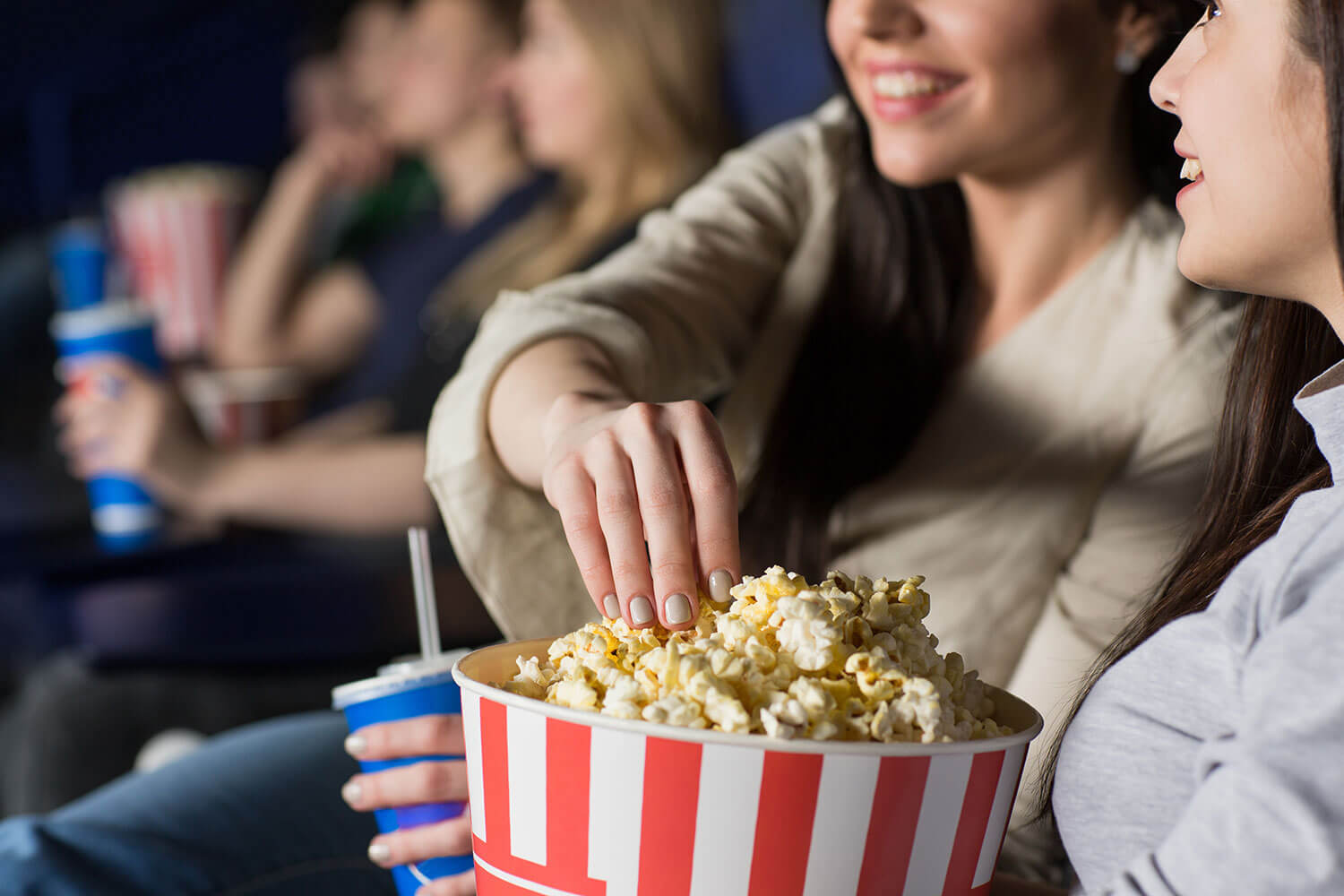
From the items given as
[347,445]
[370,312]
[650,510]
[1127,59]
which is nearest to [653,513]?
[650,510]

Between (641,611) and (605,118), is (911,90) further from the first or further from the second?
(605,118)

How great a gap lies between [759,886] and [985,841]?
0.34 feet

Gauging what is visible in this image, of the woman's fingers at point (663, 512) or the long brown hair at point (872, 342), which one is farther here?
the long brown hair at point (872, 342)

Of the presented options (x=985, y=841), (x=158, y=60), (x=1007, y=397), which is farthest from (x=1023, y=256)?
(x=158, y=60)

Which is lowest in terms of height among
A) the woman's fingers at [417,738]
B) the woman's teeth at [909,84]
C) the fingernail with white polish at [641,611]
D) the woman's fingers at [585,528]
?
the woman's fingers at [417,738]

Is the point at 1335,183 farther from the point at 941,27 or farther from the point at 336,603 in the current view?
the point at 336,603

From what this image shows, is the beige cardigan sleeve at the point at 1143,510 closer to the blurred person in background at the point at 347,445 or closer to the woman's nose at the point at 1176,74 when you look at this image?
the woman's nose at the point at 1176,74

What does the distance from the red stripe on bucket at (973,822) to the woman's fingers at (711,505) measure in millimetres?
140

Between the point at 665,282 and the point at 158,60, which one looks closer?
the point at 665,282

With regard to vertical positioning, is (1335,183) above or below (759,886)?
above

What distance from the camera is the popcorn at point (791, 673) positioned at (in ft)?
1.52

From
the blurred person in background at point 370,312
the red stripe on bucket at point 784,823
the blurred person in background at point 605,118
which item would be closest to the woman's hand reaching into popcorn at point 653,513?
the red stripe on bucket at point 784,823

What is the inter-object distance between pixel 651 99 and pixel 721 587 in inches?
59.8

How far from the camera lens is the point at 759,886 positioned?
467 mm
